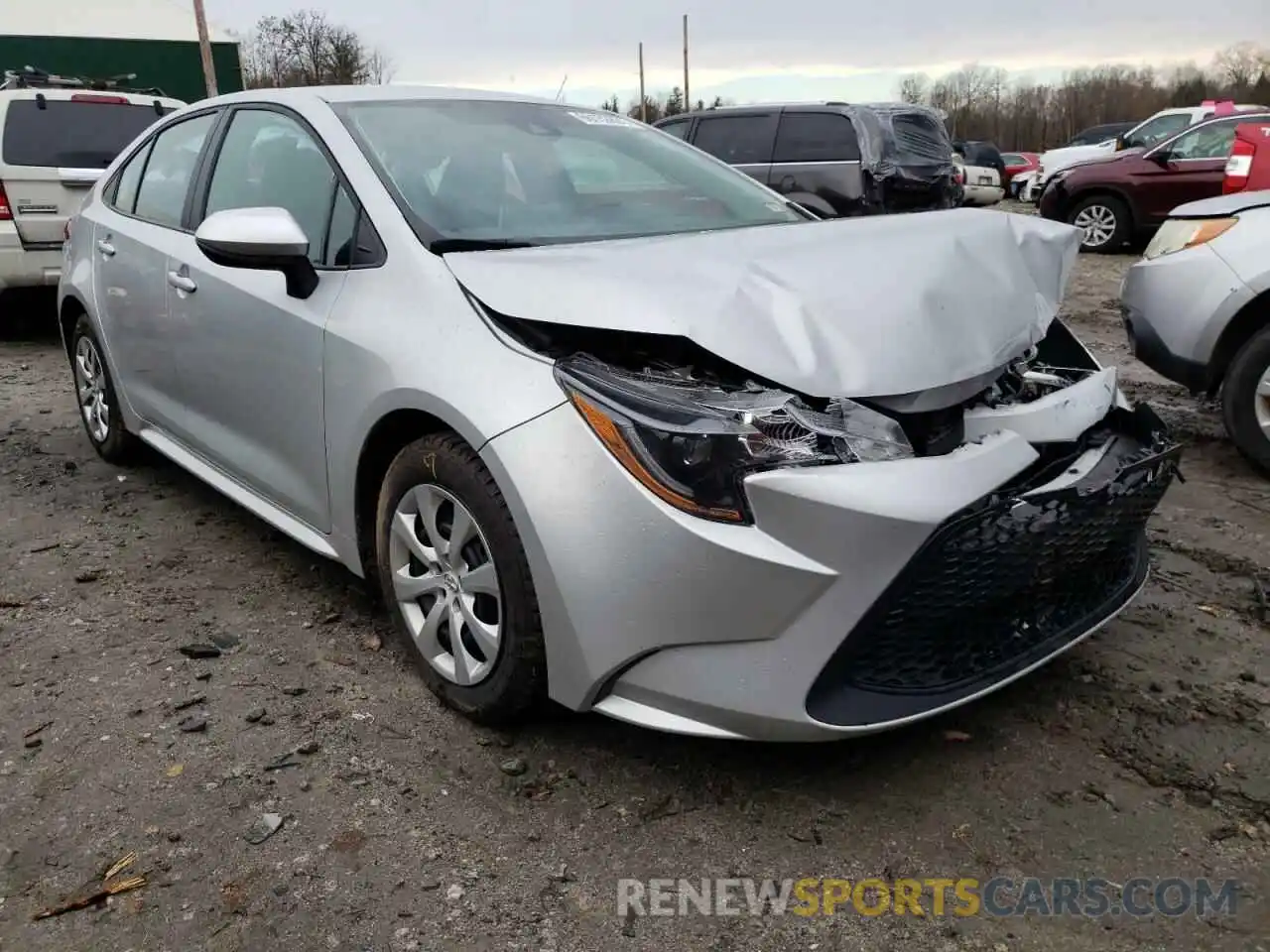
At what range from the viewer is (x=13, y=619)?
323 centimetres

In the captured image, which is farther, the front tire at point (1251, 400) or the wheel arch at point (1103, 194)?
the wheel arch at point (1103, 194)

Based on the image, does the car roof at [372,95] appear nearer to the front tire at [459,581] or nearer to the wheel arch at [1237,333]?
the front tire at [459,581]

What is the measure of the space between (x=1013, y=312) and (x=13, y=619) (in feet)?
10.0

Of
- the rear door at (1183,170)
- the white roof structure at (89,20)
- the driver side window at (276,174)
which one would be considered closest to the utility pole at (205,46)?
the white roof structure at (89,20)

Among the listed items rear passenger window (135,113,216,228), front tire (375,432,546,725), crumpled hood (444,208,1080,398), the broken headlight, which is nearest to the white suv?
rear passenger window (135,113,216,228)

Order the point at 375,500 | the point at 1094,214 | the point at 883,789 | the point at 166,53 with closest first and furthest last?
1. the point at 883,789
2. the point at 375,500
3. the point at 1094,214
4. the point at 166,53

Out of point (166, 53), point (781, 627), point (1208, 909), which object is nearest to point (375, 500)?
point (781, 627)

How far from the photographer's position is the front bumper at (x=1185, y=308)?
421 centimetres

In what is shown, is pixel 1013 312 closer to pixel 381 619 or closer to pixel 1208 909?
pixel 1208 909

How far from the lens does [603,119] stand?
145 inches

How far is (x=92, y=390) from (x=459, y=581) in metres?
3.08

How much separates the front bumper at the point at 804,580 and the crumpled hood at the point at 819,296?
0.74 ft

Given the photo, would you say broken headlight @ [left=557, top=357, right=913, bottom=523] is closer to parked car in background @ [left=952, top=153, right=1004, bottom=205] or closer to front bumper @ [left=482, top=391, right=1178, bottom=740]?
front bumper @ [left=482, top=391, right=1178, bottom=740]

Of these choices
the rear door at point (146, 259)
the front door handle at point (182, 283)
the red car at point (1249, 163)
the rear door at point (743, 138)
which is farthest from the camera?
the rear door at point (743, 138)
